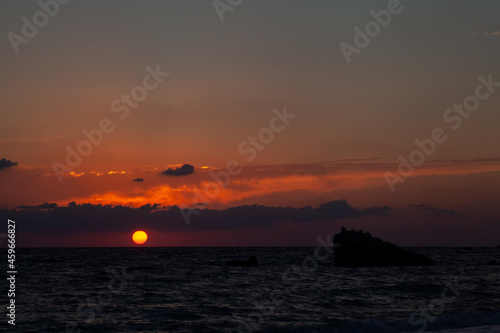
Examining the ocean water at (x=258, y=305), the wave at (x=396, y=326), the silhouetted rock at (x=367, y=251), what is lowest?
the wave at (x=396, y=326)

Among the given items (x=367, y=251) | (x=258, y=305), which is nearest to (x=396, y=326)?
(x=258, y=305)

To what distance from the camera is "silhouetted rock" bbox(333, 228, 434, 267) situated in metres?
72.2

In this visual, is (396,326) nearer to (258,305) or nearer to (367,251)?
(258,305)

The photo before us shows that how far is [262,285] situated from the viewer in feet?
168

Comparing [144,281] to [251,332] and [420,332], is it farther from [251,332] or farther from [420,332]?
[420,332]

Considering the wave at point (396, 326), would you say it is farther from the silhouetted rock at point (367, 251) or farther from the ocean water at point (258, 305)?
the silhouetted rock at point (367, 251)

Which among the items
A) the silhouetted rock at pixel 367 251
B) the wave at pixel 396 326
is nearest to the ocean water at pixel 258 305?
the wave at pixel 396 326

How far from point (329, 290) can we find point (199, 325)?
757 inches

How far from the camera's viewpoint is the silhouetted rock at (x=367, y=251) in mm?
72250

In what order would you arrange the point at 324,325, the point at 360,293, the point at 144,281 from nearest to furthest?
the point at 324,325 < the point at 360,293 < the point at 144,281

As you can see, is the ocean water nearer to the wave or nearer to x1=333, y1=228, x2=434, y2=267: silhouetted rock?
the wave

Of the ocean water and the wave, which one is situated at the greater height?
the ocean water

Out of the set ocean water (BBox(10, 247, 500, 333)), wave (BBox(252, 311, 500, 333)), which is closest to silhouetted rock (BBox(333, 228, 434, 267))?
ocean water (BBox(10, 247, 500, 333))

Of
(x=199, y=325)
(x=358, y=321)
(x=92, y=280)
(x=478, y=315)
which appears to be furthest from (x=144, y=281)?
(x=478, y=315)
